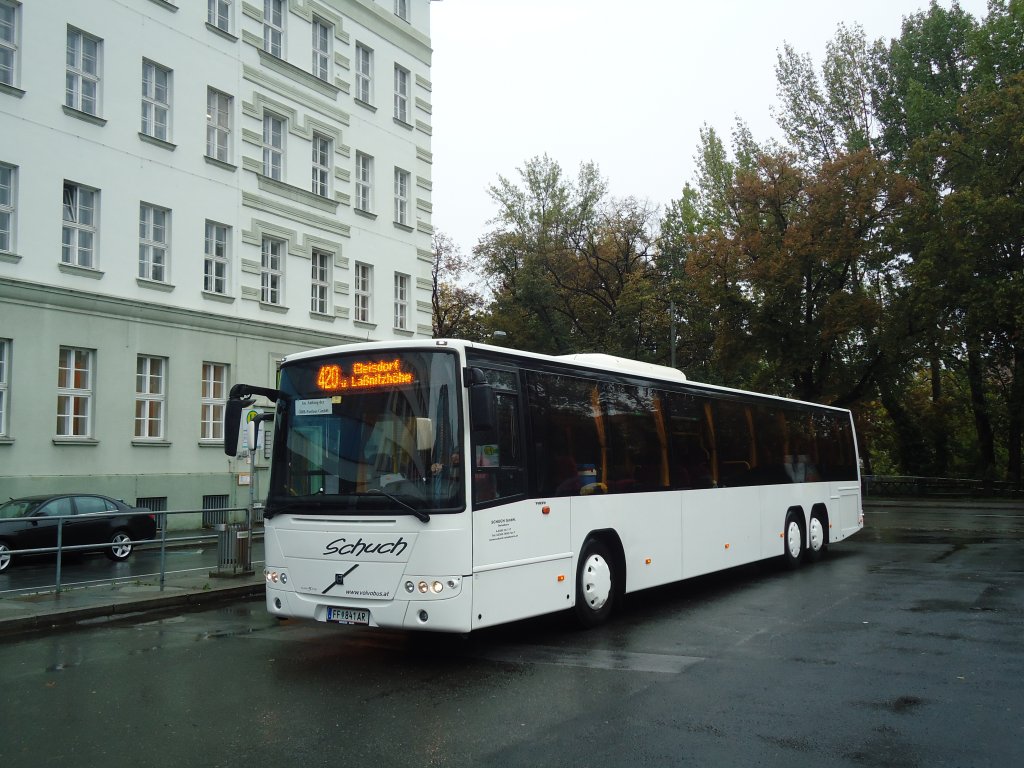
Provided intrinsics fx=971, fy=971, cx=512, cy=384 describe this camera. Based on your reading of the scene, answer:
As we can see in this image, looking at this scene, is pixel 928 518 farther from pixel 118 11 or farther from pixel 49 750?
pixel 49 750

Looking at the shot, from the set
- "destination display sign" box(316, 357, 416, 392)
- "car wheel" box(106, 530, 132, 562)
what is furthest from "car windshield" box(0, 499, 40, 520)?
"destination display sign" box(316, 357, 416, 392)

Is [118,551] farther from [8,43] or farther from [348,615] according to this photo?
[8,43]

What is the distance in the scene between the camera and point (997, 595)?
1282 centimetres

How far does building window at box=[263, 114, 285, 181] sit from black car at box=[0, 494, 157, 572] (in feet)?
43.0

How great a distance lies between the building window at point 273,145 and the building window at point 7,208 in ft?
26.7

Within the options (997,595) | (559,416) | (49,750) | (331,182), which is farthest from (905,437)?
(49,750)

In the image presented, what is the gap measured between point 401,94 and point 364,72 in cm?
204

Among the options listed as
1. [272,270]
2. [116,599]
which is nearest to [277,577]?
[116,599]

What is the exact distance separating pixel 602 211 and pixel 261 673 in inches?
1908

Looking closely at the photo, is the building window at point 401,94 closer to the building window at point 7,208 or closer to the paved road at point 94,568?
the building window at point 7,208

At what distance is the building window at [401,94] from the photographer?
1371 inches

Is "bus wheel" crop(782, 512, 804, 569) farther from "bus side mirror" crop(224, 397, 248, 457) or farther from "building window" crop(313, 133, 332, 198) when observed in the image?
"building window" crop(313, 133, 332, 198)

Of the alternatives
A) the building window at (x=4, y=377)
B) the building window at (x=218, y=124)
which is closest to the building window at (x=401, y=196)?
the building window at (x=218, y=124)

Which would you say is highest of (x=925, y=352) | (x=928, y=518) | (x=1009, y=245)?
(x=1009, y=245)
